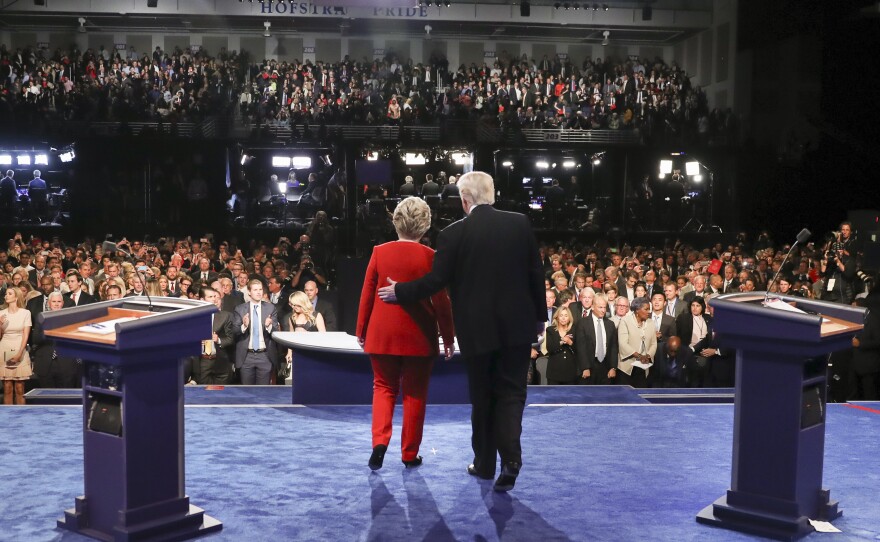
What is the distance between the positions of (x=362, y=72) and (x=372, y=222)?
26.0 feet

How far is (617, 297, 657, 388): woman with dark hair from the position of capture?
8.54m

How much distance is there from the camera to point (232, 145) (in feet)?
65.8

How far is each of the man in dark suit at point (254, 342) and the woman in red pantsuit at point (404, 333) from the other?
3813 mm

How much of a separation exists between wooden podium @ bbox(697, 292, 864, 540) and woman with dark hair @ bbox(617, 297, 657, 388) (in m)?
4.64

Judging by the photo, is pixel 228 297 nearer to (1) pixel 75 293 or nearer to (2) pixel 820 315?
(1) pixel 75 293

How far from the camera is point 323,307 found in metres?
8.81

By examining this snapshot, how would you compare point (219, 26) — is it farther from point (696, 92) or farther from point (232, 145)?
point (696, 92)

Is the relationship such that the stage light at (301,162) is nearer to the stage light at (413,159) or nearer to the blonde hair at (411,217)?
the stage light at (413,159)

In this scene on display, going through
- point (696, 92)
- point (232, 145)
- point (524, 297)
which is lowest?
point (524, 297)

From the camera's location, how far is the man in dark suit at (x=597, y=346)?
27.6ft

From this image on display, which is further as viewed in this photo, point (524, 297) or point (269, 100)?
point (269, 100)

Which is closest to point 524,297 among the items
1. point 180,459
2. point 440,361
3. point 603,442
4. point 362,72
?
point 603,442

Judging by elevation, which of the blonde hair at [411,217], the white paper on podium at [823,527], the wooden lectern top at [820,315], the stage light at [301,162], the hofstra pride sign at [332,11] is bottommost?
the white paper on podium at [823,527]

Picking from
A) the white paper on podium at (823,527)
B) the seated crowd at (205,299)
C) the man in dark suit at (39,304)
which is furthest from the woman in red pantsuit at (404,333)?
A: the man in dark suit at (39,304)
